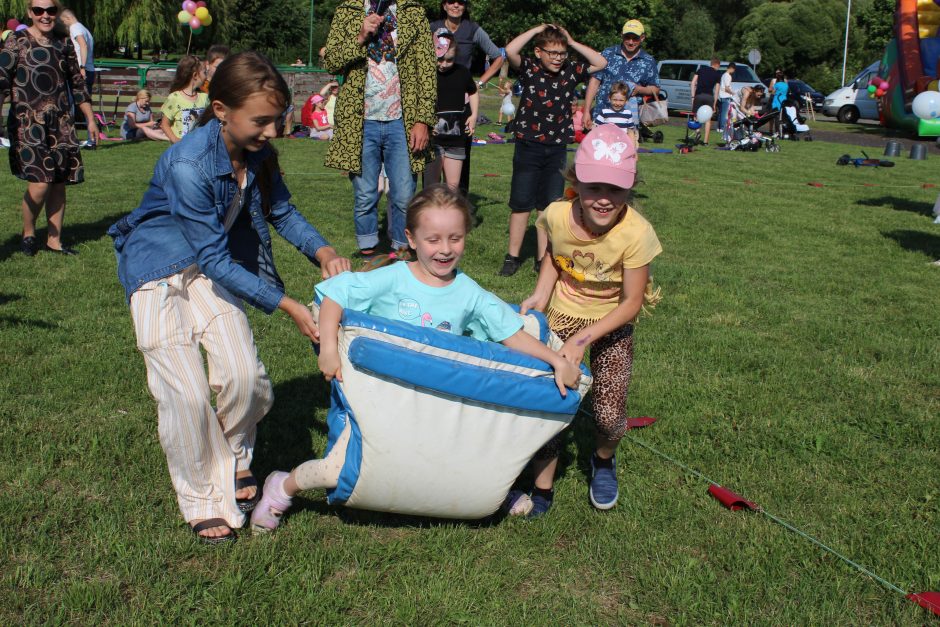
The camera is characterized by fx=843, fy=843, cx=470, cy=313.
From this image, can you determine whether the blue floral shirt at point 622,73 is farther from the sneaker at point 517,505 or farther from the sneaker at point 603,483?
the sneaker at point 517,505

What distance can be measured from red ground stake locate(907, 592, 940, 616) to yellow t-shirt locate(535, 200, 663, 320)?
1.57 metres

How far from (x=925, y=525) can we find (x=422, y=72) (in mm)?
4817

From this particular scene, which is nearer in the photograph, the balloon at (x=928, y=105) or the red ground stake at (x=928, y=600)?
the red ground stake at (x=928, y=600)

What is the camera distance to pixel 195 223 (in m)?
3.05

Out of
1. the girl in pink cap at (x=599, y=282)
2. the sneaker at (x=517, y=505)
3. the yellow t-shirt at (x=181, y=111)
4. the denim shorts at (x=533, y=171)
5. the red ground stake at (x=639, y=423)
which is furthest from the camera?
the yellow t-shirt at (x=181, y=111)

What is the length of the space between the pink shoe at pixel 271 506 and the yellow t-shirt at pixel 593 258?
1.44 meters

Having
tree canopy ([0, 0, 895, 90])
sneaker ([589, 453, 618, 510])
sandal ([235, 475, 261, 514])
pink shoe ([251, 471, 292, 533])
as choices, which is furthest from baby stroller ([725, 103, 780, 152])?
tree canopy ([0, 0, 895, 90])

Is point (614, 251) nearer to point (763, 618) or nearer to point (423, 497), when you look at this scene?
point (423, 497)

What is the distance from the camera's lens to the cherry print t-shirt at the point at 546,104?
24.3 ft

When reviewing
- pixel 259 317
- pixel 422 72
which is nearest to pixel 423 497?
pixel 259 317

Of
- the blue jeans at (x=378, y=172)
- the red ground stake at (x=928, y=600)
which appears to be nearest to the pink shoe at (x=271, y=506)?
the red ground stake at (x=928, y=600)

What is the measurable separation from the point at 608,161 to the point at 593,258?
46cm

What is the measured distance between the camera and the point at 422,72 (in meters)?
6.72

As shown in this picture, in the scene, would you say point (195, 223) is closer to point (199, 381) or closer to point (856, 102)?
point (199, 381)
